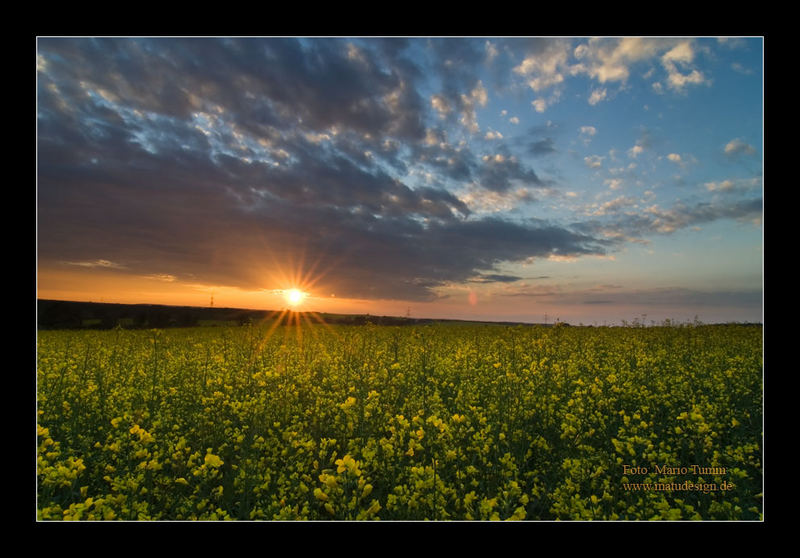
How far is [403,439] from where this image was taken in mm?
4074

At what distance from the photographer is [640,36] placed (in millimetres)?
4105

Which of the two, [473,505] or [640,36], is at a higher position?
[640,36]

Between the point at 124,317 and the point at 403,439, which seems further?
the point at 124,317

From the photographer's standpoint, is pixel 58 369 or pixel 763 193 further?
pixel 58 369

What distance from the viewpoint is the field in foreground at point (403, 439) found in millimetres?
3318

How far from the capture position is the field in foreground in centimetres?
332
